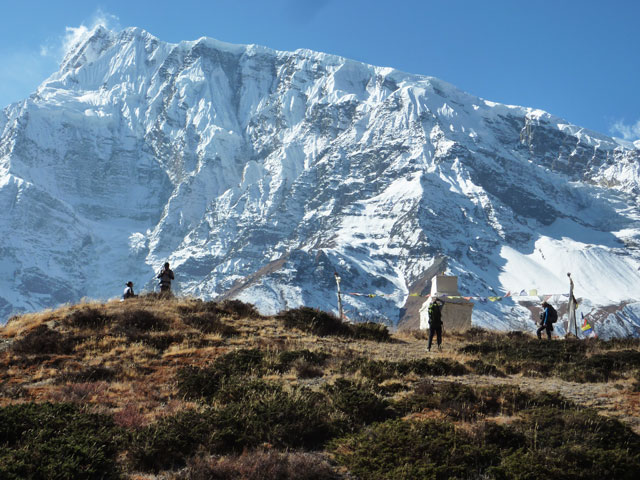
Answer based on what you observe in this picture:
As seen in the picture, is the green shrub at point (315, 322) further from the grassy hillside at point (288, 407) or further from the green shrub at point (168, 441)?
the green shrub at point (168, 441)

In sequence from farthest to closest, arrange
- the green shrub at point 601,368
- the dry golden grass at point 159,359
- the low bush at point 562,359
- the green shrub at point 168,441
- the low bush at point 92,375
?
the low bush at point 562,359
the green shrub at point 601,368
the low bush at point 92,375
the dry golden grass at point 159,359
the green shrub at point 168,441

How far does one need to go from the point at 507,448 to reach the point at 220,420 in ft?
15.3

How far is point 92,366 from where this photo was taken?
47.2 feet

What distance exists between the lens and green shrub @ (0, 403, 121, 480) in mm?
8188

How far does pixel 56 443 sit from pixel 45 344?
800cm

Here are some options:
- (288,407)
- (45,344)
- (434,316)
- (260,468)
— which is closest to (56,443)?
(260,468)

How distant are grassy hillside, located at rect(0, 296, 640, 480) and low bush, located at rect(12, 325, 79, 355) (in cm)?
5

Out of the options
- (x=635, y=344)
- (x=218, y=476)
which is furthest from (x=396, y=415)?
(x=635, y=344)

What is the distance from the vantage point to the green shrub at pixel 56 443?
8188 mm

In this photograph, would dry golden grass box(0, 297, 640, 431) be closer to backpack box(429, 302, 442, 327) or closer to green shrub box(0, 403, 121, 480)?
green shrub box(0, 403, 121, 480)

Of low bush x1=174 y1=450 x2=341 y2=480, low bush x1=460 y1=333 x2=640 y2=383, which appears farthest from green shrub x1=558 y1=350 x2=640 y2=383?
low bush x1=174 y1=450 x2=341 y2=480

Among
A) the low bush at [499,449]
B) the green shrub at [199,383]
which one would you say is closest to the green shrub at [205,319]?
the green shrub at [199,383]

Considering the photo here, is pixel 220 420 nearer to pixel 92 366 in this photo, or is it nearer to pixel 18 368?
pixel 92 366

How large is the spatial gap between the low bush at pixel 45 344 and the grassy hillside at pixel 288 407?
53mm
